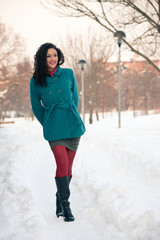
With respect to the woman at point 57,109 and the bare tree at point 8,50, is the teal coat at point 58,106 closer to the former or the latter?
the woman at point 57,109

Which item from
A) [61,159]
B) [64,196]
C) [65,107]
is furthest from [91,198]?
[65,107]

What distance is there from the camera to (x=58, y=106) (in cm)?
292

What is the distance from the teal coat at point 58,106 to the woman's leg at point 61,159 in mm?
125

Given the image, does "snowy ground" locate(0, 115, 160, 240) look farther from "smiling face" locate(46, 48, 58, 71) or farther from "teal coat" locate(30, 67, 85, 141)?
"smiling face" locate(46, 48, 58, 71)

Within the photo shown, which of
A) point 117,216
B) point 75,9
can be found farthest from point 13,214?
point 75,9

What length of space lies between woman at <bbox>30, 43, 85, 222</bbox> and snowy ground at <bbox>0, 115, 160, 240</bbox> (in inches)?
14.4

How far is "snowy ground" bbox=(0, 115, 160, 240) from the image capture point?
8.52ft

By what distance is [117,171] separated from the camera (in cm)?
505

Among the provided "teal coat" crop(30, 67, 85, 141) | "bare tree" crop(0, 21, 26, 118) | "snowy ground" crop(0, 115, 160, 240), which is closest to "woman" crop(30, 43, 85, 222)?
"teal coat" crop(30, 67, 85, 141)

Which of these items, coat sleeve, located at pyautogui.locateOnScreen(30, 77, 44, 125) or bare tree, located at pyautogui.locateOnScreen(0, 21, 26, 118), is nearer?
coat sleeve, located at pyautogui.locateOnScreen(30, 77, 44, 125)

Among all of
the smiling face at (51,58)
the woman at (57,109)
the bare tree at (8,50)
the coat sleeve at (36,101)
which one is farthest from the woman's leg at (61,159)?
the bare tree at (8,50)

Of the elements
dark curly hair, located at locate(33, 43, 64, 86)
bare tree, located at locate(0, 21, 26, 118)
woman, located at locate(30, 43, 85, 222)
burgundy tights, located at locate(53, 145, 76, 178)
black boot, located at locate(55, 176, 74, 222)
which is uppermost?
bare tree, located at locate(0, 21, 26, 118)

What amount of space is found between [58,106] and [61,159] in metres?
0.61

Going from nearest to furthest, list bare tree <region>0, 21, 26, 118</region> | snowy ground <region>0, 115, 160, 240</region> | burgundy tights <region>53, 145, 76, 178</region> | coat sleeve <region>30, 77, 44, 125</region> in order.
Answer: snowy ground <region>0, 115, 160, 240</region> → burgundy tights <region>53, 145, 76, 178</region> → coat sleeve <region>30, 77, 44, 125</region> → bare tree <region>0, 21, 26, 118</region>
